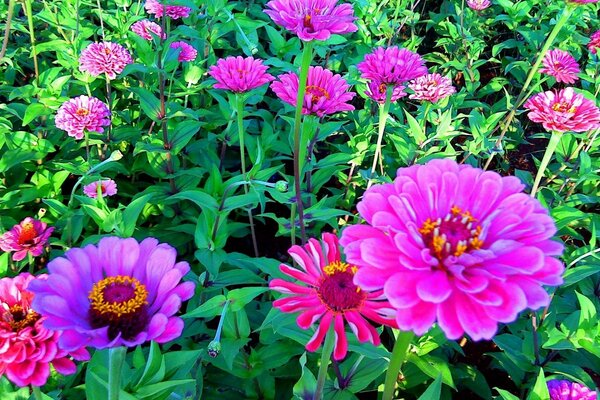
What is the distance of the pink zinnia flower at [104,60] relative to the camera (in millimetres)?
2475

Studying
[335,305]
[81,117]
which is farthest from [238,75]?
[335,305]

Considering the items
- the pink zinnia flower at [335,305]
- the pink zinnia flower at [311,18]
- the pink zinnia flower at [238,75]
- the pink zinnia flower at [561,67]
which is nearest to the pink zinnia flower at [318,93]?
the pink zinnia flower at [238,75]

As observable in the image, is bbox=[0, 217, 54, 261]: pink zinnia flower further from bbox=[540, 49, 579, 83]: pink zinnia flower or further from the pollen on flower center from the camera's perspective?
bbox=[540, 49, 579, 83]: pink zinnia flower

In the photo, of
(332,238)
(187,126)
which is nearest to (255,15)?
(187,126)

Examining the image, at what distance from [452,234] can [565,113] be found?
4.69 feet

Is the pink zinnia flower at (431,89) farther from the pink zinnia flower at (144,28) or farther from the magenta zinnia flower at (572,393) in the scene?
the magenta zinnia flower at (572,393)

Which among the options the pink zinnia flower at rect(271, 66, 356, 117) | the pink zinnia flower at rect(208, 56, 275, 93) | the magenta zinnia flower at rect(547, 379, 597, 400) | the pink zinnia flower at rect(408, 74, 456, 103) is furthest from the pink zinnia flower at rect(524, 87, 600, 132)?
the pink zinnia flower at rect(208, 56, 275, 93)

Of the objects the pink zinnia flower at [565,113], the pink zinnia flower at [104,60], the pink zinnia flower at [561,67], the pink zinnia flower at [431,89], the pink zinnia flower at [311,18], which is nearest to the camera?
the pink zinnia flower at [311,18]

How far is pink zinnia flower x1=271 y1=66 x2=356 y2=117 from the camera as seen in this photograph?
71.9 inches

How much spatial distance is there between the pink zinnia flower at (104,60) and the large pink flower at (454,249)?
195 centimetres

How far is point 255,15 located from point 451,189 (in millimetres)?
3112

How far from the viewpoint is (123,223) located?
5.40 ft

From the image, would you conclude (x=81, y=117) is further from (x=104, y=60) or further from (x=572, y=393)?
(x=572, y=393)

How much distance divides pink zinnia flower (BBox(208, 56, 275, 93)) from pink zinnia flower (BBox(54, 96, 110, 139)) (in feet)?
2.27
